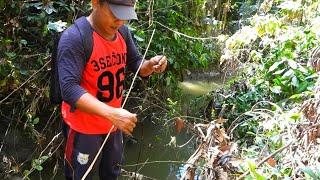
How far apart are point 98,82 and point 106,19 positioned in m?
0.31

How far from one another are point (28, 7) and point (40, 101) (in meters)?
0.72

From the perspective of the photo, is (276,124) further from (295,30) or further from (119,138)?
(295,30)

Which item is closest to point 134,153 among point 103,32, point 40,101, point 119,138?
point 40,101

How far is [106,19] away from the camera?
1.95 metres

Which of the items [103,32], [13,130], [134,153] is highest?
[103,32]

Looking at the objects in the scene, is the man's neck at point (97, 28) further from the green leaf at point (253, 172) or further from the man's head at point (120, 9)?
the green leaf at point (253, 172)

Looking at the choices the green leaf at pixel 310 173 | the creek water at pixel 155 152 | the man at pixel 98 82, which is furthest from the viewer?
the creek water at pixel 155 152

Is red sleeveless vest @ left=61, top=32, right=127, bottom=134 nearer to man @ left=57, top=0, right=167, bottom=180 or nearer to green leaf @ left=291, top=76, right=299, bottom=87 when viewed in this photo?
man @ left=57, top=0, right=167, bottom=180

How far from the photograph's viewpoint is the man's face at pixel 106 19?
191 centimetres

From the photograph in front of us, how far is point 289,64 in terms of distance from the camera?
3.21 metres

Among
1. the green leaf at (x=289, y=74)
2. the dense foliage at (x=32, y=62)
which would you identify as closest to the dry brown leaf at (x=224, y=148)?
the dense foliage at (x=32, y=62)

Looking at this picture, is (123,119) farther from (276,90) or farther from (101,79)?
(276,90)

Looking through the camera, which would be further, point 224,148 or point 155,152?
point 155,152

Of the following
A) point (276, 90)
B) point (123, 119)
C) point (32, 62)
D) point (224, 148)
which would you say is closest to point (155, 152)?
point (276, 90)
